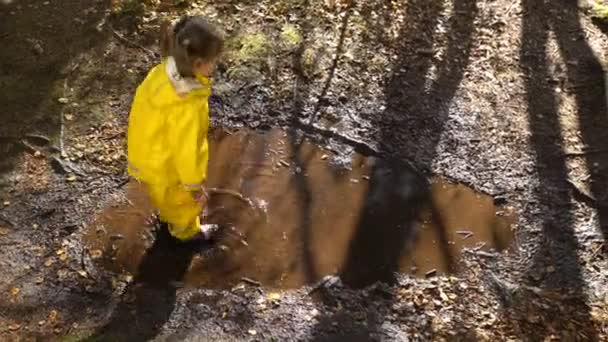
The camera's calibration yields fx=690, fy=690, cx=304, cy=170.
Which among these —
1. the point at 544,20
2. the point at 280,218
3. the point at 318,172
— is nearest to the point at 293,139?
the point at 318,172

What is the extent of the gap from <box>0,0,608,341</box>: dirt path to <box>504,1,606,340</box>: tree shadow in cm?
1

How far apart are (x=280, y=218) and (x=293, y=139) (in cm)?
68

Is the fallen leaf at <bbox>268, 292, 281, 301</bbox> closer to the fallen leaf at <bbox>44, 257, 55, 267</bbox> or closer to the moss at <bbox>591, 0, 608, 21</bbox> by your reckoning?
the fallen leaf at <bbox>44, 257, 55, 267</bbox>

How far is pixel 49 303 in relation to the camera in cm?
381

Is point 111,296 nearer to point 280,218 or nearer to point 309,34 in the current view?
point 280,218

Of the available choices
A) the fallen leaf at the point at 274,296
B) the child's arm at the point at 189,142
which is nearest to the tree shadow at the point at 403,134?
the fallen leaf at the point at 274,296

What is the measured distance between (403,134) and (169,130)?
1953 millimetres

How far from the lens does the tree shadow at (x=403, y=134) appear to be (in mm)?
4023

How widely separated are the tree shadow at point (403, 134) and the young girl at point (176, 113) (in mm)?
1119

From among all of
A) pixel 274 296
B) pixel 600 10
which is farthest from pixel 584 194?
pixel 274 296

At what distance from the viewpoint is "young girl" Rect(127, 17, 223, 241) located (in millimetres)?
3143

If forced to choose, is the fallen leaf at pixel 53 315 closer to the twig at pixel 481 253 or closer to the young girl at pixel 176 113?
the young girl at pixel 176 113

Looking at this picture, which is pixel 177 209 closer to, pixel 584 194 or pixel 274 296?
pixel 274 296

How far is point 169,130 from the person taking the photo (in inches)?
132
